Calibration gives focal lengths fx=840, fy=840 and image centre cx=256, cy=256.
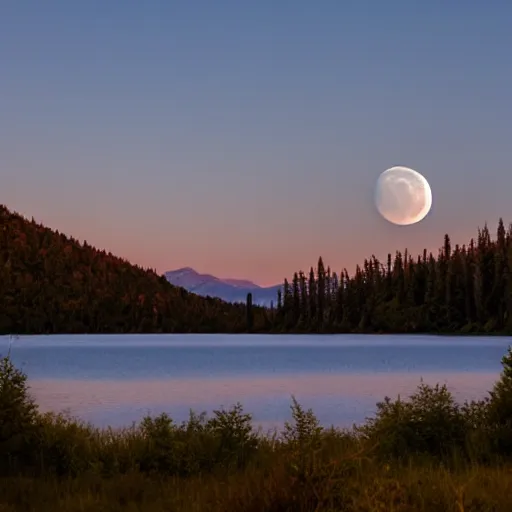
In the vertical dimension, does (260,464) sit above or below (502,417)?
below

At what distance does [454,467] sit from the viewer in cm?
1512

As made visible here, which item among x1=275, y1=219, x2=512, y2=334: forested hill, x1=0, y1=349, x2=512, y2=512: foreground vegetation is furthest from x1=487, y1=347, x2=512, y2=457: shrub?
x1=275, y1=219, x2=512, y2=334: forested hill

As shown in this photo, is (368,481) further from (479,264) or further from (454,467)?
(479,264)

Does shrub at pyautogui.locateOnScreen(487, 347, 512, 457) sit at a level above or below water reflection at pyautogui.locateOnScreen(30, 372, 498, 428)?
above

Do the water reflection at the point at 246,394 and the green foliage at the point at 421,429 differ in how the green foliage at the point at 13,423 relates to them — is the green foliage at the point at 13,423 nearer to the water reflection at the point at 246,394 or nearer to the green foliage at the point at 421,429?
the green foliage at the point at 421,429

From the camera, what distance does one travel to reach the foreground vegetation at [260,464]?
10.9m

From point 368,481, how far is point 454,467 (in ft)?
9.94

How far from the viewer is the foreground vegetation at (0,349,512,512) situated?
10883 millimetres

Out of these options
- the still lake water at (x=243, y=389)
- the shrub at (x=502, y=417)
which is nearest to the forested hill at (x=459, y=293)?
the still lake water at (x=243, y=389)

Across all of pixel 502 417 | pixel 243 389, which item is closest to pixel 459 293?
pixel 243 389

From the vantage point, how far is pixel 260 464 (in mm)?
15656

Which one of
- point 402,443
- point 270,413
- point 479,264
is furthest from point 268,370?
point 479,264

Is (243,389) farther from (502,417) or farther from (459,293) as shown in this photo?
(459,293)

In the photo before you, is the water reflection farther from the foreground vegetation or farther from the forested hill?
the forested hill
